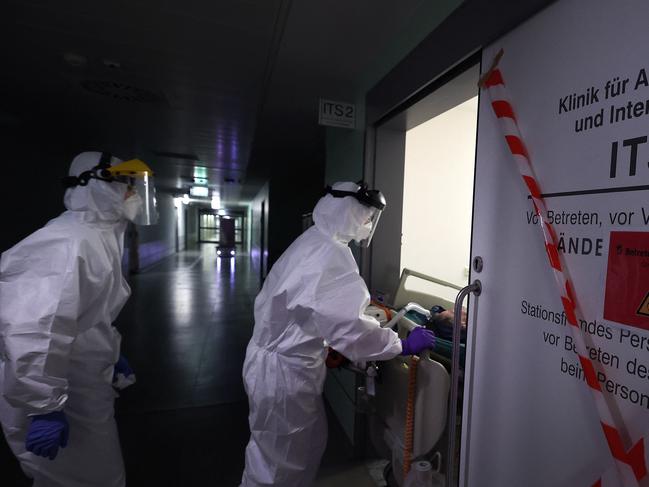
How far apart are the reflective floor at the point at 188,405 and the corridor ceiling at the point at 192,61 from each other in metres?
2.37

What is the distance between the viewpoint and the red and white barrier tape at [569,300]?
1.96 feet

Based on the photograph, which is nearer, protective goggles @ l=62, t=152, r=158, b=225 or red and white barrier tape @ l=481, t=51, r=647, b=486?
red and white barrier tape @ l=481, t=51, r=647, b=486

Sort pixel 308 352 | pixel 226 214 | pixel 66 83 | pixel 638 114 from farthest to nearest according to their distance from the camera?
pixel 226 214 → pixel 66 83 → pixel 308 352 → pixel 638 114

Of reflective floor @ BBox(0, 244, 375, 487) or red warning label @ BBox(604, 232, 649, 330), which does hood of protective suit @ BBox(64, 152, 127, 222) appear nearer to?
reflective floor @ BBox(0, 244, 375, 487)

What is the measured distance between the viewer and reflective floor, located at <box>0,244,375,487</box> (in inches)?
70.0

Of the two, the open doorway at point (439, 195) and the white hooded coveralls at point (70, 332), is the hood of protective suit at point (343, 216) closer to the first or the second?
the open doorway at point (439, 195)

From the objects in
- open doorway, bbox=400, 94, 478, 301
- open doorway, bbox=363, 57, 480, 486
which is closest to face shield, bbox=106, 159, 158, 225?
open doorway, bbox=363, 57, 480, 486

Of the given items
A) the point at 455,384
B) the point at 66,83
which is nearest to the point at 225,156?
the point at 66,83

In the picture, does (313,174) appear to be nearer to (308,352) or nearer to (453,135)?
(453,135)

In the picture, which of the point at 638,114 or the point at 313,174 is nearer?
the point at 638,114

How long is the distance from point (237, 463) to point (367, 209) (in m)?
1.68

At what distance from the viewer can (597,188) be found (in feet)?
2.20

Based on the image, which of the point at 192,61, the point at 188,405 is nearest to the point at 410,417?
the point at 188,405

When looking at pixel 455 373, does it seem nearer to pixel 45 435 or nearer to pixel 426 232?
pixel 45 435
